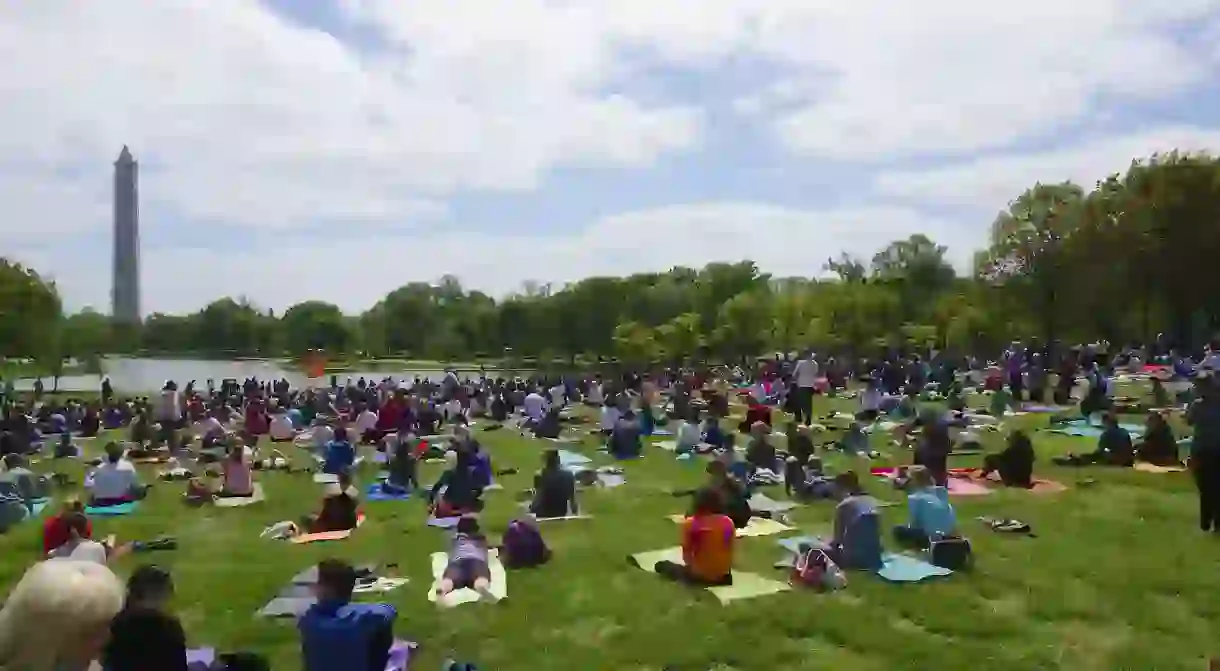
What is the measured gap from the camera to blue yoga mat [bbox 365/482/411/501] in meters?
13.6

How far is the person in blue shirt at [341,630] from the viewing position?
5.68 m

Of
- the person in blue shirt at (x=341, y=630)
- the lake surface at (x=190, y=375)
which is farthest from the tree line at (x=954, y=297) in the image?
the person in blue shirt at (x=341, y=630)

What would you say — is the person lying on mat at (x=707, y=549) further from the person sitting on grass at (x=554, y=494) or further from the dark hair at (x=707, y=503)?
the person sitting on grass at (x=554, y=494)

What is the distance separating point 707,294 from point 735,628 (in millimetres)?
63943

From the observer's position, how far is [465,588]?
835 cm

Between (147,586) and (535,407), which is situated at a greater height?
(147,586)

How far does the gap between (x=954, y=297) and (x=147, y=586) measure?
2091 inches

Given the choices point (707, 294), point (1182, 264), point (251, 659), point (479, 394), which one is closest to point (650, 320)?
point (707, 294)

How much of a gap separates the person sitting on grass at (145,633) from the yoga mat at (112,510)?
27.9 ft

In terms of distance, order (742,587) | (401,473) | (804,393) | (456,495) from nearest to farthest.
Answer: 1. (742,587)
2. (456,495)
3. (401,473)
4. (804,393)

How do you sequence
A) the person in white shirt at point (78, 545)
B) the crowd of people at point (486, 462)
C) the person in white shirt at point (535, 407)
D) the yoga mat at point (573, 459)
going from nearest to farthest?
the crowd of people at point (486, 462) < the person in white shirt at point (78, 545) < the yoga mat at point (573, 459) < the person in white shirt at point (535, 407)

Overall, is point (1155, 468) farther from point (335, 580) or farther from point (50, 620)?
point (50, 620)

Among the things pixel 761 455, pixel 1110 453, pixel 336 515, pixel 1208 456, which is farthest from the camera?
pixel 761 455

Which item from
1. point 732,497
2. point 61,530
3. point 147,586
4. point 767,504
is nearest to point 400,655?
point 147,586
